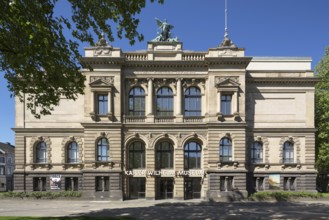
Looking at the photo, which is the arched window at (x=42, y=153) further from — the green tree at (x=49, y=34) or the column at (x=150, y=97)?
the green tree at (x=49, y=34)

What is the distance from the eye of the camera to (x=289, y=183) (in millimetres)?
38250

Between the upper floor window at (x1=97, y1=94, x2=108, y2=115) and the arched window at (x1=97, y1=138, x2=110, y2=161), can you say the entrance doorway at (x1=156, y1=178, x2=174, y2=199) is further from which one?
the upper floor window at (x1=97, y1=94, x2=108, y2=115)

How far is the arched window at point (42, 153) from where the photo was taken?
38969mm

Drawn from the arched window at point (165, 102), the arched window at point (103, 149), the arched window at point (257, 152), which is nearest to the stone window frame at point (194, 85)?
the arched window at point (165, 102)

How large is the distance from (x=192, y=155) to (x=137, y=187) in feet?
26.3

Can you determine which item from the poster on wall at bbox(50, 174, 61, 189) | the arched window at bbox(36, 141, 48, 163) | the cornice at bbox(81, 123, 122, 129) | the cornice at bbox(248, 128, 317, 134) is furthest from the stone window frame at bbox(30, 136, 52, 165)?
the cornice at bbox(248, 128, 317, 134)

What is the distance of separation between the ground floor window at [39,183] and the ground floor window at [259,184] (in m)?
27.0

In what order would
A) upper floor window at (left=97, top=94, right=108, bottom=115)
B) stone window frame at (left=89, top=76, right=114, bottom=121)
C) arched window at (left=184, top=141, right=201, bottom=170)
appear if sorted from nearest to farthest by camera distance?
1. stone window frame at (left=89, top=76, right=114, bottom=121)
2. upper floor window at (left=97, top=94, right=108, bottom=115)
3. arched window at (left=184, top=141, right=201, bottom=170)

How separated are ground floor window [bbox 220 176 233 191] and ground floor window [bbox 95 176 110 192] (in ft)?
45.4

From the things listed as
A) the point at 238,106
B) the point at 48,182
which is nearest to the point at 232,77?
the point at 238,106

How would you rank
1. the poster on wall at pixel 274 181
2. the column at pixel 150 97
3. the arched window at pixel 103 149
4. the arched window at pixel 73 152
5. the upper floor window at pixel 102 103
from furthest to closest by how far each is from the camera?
1. the arched window at pixel 73 152
2. the poster on wall at pixel 274 181
3. the column at pixel 150 97
4. the upper floor window at pixel 102 103
5. the arched window at pixel 103 149

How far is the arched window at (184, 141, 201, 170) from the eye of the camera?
38.0 meters

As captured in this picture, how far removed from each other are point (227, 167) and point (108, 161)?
47.6 ft

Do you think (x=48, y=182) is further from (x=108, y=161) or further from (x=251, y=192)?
(x=251, y=192)
